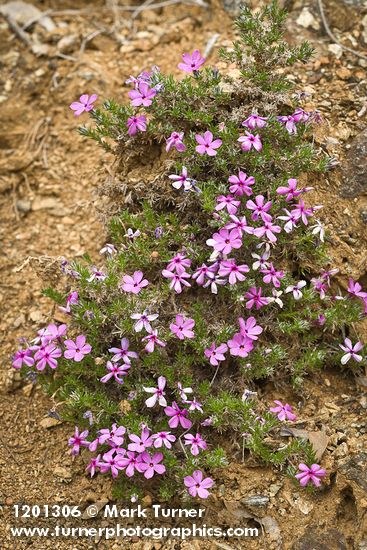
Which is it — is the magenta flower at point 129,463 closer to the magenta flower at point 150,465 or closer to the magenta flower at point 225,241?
the magenta flower at point 150,465

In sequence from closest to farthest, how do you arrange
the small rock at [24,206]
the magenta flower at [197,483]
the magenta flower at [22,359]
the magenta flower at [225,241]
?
the magenta flower at [197,483] < the magenta flower at [225,241] < the magenta flower at [22,359] < the small rock at [24,206]

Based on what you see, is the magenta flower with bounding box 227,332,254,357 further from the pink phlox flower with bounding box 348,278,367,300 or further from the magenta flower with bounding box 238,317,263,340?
the pink phlox flower with bounding box 348,278,367,300

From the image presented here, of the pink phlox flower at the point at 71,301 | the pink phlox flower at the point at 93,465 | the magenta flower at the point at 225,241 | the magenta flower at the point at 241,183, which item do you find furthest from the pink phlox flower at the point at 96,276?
the pink phlox flower at the point at 93,465

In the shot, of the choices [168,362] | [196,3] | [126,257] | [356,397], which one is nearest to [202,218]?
[126,257]

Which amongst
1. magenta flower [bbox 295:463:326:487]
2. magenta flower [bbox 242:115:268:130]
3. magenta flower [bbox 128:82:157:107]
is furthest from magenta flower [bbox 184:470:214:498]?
magenta flower [bbox 128:82:157:107]

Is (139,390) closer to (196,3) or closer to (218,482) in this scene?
(218,482)

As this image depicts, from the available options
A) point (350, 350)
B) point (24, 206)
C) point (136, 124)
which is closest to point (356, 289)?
point (350, 350)
